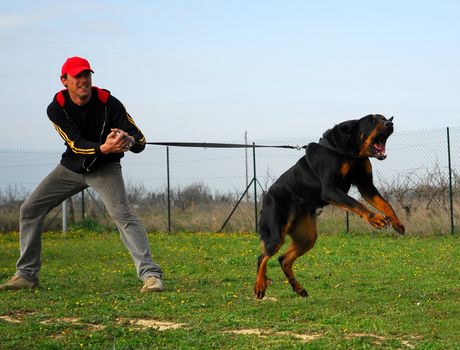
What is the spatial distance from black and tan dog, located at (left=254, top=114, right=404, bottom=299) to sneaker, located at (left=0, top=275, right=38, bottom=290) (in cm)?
283

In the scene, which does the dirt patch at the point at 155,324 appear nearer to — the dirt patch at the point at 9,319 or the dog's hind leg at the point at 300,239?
the dirt patch at the point at 9,319

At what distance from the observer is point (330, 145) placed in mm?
6789

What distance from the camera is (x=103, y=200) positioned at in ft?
27.4

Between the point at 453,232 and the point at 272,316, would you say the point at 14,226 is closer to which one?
the point at 453,232

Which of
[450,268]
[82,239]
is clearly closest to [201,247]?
[82,239]

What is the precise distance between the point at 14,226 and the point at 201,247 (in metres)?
7.50

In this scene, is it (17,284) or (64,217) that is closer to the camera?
(17,284)

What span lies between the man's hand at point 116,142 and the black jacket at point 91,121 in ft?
0.93

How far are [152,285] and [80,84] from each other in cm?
204

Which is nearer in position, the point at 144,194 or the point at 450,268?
the point at 450,268

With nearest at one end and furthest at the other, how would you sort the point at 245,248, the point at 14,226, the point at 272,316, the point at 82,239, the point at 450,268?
the point at 272,316 → the point at 450,268 → the point at 245,248 → the point at 82,239 → the point at 14,226

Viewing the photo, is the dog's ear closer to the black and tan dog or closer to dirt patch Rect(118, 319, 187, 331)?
the black and tan dog

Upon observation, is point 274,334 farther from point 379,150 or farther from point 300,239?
point 379,150

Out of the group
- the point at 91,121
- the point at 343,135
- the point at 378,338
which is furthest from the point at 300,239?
the point at 91,121
